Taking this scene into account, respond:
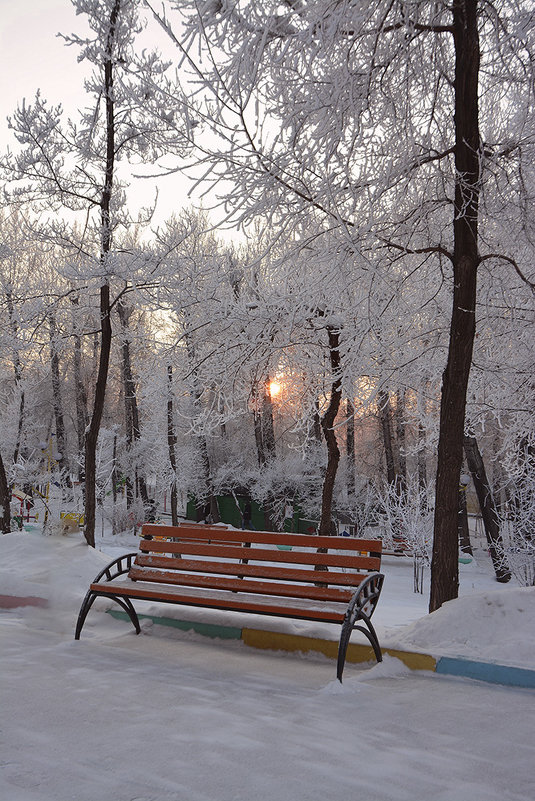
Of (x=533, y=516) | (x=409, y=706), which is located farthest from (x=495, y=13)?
(x=533, y=516)

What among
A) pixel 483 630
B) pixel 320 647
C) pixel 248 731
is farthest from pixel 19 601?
pixel 483 630

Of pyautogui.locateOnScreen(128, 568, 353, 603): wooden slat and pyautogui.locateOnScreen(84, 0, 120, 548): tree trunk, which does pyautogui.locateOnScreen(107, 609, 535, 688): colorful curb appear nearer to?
pyautogui.locateOnScreen(128, 568, 353, 603): wooden slat

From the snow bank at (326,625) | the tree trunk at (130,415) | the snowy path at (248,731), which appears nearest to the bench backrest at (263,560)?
the snow bank at (326,625)

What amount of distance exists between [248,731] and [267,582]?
165 centimetres

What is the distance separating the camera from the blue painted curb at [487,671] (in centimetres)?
386

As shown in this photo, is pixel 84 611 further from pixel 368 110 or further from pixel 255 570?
pixel 368 110

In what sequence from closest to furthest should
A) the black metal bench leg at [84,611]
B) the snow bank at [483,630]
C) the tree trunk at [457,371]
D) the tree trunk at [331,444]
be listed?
the snow bank at [483,630], the black metal bench leg at [84,611], the tree trunk at [457,371], the tree trunk at [331,444]

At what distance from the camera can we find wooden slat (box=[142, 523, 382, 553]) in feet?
15.0

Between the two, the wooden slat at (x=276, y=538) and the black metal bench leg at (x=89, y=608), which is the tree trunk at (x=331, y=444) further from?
the black metal bench leg at (x=89, y=608)

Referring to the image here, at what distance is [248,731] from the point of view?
3117 mm

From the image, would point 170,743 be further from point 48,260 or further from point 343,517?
point 48,260

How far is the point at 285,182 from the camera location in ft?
16.9

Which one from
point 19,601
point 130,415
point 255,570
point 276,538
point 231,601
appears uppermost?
point 130,415

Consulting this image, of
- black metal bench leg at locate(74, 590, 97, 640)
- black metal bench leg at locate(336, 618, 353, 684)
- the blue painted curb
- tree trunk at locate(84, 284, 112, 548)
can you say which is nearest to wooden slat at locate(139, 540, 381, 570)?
black metal bench leg at locate(336, 618, 353, 684)
